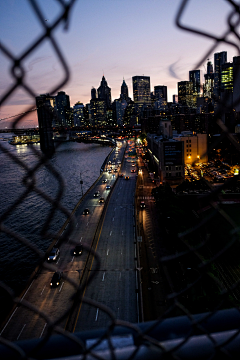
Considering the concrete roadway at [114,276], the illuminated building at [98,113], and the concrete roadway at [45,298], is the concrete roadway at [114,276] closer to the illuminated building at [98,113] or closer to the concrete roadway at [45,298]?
the concrete roadway at [45,298]

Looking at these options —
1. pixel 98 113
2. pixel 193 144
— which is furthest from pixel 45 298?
pixel 98 113

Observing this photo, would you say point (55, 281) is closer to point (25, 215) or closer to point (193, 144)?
point (25, 215)

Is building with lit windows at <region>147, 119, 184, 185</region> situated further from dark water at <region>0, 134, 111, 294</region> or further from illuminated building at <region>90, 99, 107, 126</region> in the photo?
illuminated building at <region>90, 99, 107, 126</region>

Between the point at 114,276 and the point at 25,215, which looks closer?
the point at 114,276

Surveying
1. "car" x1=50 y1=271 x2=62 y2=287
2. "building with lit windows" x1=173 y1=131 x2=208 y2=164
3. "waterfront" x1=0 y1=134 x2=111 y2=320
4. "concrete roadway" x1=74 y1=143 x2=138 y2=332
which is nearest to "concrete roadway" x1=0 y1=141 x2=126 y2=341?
"car" x1=50 y1=271 x2=62 y2=287

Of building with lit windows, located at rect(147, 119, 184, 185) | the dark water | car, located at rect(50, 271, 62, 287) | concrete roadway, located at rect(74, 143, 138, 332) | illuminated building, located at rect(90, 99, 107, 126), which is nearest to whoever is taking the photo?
concrete roadway, located at rect(74, 143, 138, 332)

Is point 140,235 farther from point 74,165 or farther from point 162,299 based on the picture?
point 74,165

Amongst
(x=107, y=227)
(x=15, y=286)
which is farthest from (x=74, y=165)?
(x=15, y=286)

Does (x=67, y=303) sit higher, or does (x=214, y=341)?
(x=214, y=341)

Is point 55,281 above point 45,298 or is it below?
above
